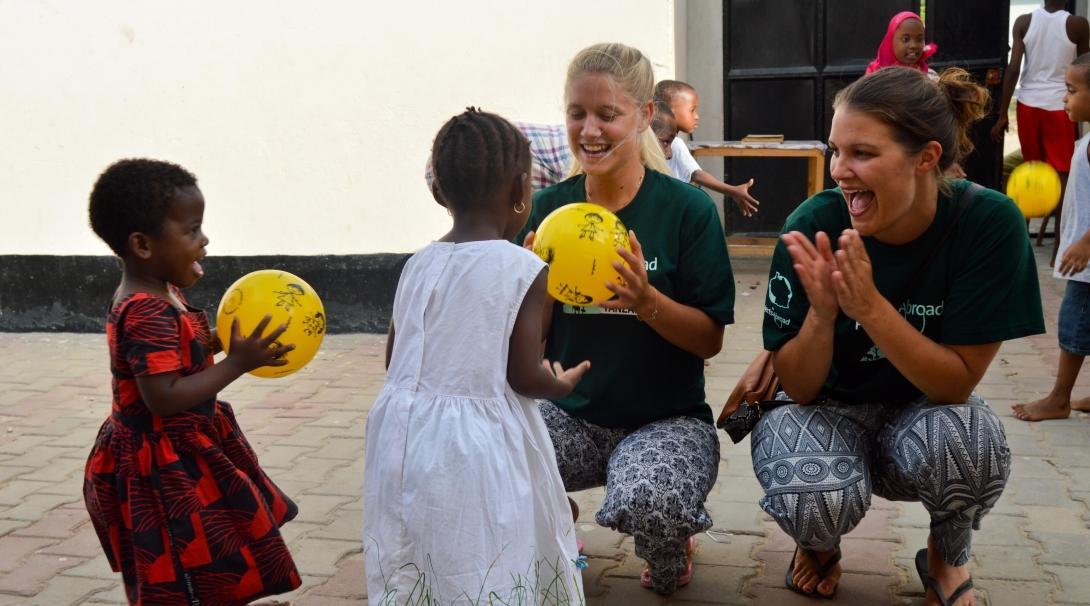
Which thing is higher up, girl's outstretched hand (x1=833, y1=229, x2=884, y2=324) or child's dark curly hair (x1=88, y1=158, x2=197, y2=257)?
child's dark curly hair (x1=88, y1=158, x2=197, y2=257)

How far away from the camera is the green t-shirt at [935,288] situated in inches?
111

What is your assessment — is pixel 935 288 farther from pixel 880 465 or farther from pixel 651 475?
pixel 651 475

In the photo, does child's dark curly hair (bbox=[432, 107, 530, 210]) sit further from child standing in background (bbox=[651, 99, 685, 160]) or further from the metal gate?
the metal gate

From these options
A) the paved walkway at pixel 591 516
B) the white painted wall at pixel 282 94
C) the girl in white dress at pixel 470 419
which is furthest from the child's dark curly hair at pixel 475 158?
the white painted wall at pixel 282 94

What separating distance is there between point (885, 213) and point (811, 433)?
62 centimetres

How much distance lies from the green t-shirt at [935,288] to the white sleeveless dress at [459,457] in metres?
0.94

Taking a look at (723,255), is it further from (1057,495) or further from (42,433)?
(42,433)

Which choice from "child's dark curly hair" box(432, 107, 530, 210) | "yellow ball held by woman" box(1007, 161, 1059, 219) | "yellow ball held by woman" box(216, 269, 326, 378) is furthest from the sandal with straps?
"yellow ball held by woman" box(1007, 161, 1059, 219)

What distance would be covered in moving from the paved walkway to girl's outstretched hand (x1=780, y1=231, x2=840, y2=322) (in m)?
0.96

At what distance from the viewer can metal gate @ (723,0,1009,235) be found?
8.32 m

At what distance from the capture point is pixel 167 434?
2.72m

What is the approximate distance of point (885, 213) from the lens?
2844mm

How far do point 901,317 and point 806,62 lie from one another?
20.4 ft

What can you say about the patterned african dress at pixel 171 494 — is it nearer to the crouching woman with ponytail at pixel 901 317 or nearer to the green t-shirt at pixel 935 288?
the crouching woman with ponytail at pixel 901 317
